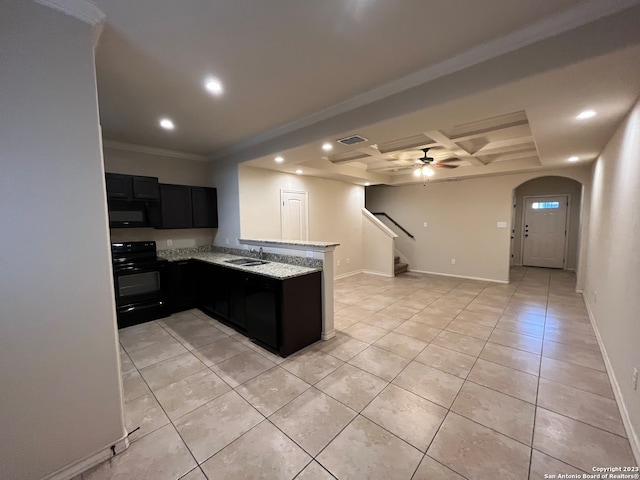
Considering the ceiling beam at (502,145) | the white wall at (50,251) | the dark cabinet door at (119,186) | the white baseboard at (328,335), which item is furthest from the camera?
the ceiling beam at (502,145)

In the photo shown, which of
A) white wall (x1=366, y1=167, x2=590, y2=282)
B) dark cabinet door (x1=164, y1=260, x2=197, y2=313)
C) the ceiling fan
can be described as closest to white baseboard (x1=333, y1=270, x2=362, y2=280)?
white wall (x1=366, y1=167, x2=590, y2=282)

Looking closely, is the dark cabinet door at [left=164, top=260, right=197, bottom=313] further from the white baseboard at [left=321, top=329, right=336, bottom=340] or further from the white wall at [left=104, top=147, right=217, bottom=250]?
the white baseboard at [left=321, top=329, right=336, bottom=340]

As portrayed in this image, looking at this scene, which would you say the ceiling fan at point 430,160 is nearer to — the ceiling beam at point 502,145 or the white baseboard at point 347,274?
the ceiling beam at point 502,145

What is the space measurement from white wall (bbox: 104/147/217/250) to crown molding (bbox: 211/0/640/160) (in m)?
2.96

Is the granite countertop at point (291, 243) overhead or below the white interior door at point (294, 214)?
below

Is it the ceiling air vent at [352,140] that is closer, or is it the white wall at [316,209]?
the ceiling air vent at [352,140]

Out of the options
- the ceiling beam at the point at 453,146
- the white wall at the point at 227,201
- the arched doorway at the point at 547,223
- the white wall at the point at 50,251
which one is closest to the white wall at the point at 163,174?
the white wall at the point at 227,201

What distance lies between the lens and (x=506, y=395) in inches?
87.4

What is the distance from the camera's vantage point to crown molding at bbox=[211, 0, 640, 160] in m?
1.49

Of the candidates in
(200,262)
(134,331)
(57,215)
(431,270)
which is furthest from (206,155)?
(431,270)

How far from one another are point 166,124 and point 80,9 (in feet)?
6.30

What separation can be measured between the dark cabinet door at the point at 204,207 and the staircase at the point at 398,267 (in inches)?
180

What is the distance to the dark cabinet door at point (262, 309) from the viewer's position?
9.44 ft

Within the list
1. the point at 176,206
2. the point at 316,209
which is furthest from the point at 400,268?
the point at 176,206
